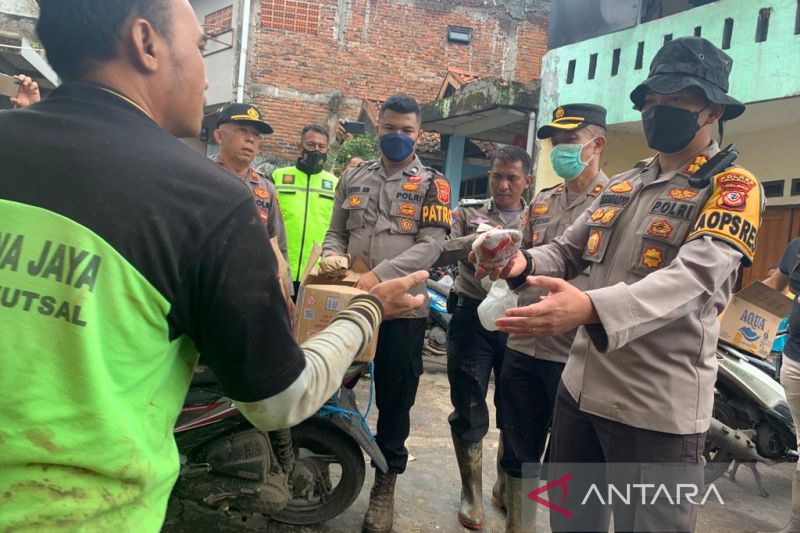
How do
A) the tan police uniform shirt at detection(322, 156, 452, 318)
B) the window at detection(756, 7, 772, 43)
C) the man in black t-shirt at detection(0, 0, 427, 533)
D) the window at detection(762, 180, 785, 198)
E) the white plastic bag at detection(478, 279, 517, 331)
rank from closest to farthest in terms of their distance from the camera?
the man in black t-shirt at detection(0, 0, 427, 533) < the white plastic bag at detection(478, 279, 517, 331) < the tan police uniform shirt at detection(322, 156, 452, 318) < the window at detection(756, 7, 772, 43) < the window at detection(762, 180, 785, 198)

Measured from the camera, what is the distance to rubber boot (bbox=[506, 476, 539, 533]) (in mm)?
2809

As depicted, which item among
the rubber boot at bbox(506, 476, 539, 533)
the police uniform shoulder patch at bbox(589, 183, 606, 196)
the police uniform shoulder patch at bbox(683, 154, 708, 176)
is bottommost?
the rubber boot at bbox(506, 476, 539, 533)

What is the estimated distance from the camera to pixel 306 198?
493 cm

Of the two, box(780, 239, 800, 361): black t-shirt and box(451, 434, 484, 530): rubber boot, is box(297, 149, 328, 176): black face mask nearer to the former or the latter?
box(451, 434, 484, 530): rubber boot

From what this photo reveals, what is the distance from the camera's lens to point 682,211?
1.79m

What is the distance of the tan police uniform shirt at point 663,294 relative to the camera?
1.61m

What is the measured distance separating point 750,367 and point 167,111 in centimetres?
414

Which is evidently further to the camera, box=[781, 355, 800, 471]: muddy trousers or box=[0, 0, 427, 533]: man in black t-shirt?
box=[781, 355, 800, 471]: muddy trousers

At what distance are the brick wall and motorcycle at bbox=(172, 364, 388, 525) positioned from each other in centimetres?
1171

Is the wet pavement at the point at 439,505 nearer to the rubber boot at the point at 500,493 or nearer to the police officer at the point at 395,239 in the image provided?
the rubber boot at the point at 500,493

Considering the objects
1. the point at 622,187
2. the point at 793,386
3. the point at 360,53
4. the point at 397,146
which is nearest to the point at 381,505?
the point at 397,146

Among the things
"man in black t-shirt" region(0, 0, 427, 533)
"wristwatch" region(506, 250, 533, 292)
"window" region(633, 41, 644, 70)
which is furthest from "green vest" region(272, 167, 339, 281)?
"window" region(633, 41, 644, 70)

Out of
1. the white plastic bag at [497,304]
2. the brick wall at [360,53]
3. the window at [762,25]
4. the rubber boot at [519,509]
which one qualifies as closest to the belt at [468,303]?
the white plastic bag at [497,304]

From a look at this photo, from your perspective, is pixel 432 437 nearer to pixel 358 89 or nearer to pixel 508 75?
pixel 358 89
